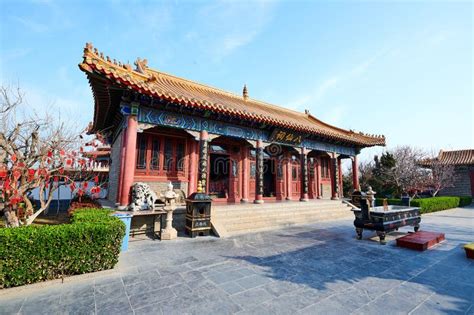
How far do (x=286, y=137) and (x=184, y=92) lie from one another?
194 inches

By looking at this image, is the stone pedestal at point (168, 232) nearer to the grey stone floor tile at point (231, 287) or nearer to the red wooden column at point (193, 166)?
the red wooden column at point (193, 166)

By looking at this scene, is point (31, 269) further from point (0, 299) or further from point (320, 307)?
point (320, 307)

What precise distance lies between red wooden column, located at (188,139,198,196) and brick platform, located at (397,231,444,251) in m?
6.27

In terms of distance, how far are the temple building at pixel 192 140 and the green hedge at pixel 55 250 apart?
9.31 feet

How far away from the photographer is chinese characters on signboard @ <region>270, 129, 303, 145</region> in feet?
31.7

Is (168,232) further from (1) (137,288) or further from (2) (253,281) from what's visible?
(2) (253,281)

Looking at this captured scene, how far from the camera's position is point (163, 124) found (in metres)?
7.04

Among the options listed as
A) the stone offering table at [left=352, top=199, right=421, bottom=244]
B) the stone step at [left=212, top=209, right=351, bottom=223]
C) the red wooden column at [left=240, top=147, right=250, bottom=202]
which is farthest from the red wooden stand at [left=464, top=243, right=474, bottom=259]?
the red wooden column at [left=240, top=147, right=250, bottom=202]

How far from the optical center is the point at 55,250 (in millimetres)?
3047

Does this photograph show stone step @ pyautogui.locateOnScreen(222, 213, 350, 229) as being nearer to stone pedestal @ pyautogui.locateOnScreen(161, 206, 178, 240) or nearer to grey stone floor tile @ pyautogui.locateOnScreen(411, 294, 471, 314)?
stone pedestal @ pyautogui.locateOnScreen(161, 206, 178, 240)

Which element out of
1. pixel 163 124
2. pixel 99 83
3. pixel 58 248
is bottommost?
pixel 58 248

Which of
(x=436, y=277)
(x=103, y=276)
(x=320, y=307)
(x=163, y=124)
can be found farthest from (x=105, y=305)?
(x=163, y=124)

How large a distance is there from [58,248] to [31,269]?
0.35 metres

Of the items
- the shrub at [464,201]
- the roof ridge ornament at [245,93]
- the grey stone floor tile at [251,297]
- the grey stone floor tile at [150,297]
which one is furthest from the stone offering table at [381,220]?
the shrub at [464,201]
